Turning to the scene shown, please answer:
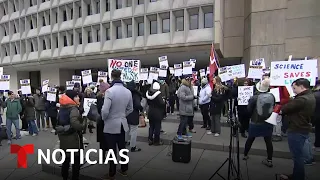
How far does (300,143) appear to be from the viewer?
4.02m

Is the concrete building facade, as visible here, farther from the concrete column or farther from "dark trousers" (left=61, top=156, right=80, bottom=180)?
"dark trousers" (left=61, top=156, right=80, bottom=180)

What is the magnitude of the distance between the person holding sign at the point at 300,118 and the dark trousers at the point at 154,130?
350 cm

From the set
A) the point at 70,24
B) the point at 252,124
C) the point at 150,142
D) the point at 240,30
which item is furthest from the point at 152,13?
the point at 252,124

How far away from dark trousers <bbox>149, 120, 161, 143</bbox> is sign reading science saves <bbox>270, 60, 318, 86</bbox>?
3.17 m

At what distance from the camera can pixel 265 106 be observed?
16.4 ft

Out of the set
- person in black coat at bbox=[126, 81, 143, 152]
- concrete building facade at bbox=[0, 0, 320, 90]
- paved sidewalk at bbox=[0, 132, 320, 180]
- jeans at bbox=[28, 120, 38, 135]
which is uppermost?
concrete building facade at bbox=[0, 0, 320, 90]

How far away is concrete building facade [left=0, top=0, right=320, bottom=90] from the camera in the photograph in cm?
1703

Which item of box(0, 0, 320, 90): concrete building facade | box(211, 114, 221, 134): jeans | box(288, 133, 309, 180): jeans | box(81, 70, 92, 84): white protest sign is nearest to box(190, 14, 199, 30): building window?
box(0, 0, 320, 90): concrete building facade

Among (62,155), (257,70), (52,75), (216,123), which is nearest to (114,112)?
(62,155)

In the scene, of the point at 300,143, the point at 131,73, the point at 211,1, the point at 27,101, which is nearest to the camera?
the point at 300,143

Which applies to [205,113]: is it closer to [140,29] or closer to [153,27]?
[153,27]

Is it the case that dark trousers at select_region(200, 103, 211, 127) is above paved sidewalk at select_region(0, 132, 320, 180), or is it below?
above

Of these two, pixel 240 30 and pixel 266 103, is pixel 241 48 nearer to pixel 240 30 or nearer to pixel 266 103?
pixel 240 30

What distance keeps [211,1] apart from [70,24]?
16.0 meters
